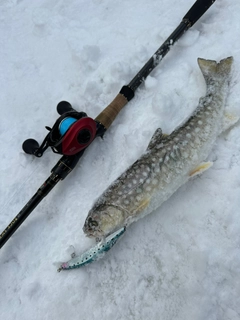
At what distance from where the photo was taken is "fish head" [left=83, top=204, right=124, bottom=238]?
268 centimetres

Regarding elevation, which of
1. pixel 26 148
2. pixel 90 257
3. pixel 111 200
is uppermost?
pixel 26 148

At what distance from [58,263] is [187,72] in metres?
2.44

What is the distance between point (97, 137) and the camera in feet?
11.0

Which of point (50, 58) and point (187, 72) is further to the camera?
point (50, 58)

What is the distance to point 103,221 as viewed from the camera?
268 centimetres

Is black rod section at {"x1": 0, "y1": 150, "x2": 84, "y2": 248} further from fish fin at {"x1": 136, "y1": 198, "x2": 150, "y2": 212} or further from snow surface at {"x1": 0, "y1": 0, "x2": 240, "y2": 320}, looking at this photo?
fish fin at {"x1": 136, "y1": 198, "x2": 150, "y2": 212}

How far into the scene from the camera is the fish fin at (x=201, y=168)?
2850 millimetres

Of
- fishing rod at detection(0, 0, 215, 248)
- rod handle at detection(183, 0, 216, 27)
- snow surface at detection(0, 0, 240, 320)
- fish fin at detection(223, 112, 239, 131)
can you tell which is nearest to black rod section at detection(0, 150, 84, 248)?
fishing rod at detection(0, 0, 215, 248)

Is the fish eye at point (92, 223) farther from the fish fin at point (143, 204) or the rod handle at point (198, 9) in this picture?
the rod handle at point (198, 9)

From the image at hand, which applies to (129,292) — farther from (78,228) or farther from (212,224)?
(212,224)

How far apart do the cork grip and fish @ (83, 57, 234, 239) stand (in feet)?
1.69

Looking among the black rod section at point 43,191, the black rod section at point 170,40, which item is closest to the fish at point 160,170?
the black rod section at point 43,191

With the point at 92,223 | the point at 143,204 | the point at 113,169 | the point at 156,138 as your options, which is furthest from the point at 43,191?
the point at 156,138

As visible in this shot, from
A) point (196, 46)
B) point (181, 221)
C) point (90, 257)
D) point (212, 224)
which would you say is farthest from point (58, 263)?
point (196, 46)
